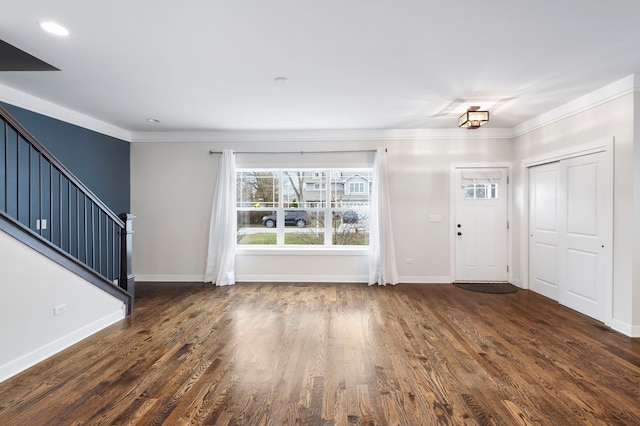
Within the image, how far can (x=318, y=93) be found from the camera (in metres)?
3.66

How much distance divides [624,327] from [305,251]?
13.5ft

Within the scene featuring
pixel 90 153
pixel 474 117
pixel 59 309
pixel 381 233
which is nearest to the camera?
pixel 59 309

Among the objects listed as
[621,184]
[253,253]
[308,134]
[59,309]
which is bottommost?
[59,309]

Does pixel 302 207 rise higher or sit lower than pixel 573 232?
higher

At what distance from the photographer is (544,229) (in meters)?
4.58

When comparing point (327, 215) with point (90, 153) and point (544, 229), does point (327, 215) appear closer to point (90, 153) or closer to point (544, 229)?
point (544, 229)

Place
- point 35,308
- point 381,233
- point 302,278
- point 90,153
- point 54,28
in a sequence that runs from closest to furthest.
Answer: point 54,28 → point 35,308 → point 90,153 → point 381,233 → point 302,278

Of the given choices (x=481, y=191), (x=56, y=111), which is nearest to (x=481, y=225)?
(x=481, y=191)

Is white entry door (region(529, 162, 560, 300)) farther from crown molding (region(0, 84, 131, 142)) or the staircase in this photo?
crown molding (region(0, 84, 131, 142))

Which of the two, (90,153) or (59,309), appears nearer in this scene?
(59,309)

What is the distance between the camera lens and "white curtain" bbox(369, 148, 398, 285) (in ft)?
17.2

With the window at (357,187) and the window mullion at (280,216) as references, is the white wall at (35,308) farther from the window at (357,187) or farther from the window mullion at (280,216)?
the window at (357,187)

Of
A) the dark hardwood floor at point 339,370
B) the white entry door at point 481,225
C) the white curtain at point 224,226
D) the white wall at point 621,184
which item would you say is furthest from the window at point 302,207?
the white wall at point 621,184

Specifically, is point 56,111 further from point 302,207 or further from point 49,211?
point 302,207
